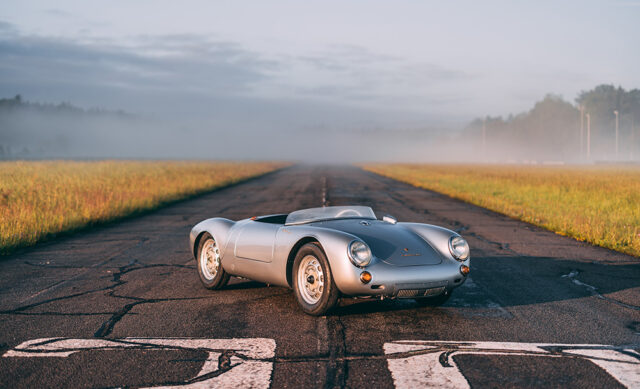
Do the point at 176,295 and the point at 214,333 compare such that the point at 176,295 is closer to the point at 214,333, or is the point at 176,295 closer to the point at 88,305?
the point at 88,305

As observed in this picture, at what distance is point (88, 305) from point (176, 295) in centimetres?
96

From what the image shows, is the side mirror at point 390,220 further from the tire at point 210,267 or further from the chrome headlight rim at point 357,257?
the tire at point 210,267

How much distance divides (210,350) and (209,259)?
9.03 ft

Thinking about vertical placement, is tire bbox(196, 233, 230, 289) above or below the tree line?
below

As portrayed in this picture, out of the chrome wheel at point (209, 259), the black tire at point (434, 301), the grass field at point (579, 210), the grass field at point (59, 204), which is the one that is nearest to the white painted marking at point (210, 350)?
the black tire at point (434, 301)

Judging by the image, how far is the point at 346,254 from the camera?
5484 mm

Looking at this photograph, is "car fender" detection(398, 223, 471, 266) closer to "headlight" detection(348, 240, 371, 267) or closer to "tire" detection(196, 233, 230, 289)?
"headlight" detection(348, 240, 371, 267)

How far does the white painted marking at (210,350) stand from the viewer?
403cm

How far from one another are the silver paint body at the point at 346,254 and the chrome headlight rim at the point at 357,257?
40mm

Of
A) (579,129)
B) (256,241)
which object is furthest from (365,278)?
(579,129)

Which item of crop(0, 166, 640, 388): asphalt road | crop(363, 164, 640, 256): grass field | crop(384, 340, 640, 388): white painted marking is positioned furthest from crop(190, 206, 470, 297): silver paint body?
crop(363, 164, 640, 256): grass field

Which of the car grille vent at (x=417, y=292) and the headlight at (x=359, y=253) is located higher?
the headlight at (x=359, y=253)

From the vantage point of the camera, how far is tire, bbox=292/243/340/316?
5617 millimetres

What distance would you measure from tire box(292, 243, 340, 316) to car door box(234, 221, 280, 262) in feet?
1.50
